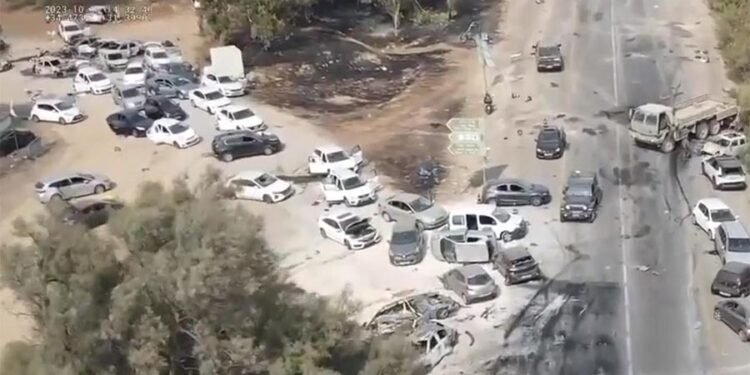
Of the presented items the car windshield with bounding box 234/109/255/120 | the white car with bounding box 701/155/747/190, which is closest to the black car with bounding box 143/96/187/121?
the car windshield with bounding box 234/109/255/120

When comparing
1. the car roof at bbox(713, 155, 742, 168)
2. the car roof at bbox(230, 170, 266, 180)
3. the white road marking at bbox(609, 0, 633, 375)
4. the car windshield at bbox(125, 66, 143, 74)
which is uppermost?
the car windshield at bbox(125, 66, 143, 74)

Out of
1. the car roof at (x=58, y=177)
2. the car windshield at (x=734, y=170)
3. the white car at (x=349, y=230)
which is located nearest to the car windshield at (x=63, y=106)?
the car roof at (x=58, y=177)

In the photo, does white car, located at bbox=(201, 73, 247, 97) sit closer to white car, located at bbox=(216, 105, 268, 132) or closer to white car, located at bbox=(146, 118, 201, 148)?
white car, located at bbox=(216, 105, 268, 132)

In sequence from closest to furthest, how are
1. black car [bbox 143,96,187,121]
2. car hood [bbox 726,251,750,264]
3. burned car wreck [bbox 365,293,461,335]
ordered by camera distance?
burned car wreck [bbox 365,293,461,335] < car hood [bbox 726,251,750,264] < black car [bbox 143,96,187,121]

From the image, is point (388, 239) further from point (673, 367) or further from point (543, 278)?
point (673, 367)

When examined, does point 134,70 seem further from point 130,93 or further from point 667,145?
point 667,145

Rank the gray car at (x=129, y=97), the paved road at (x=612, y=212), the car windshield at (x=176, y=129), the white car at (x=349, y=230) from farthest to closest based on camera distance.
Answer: the gray car at (x=129, y=97) → the car windshield at (x=176, y=129) → the white car at (x=349, y=230) → the paved road at (x=612, y=212)

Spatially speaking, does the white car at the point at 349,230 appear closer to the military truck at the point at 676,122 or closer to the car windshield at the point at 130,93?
the military truck at the point at 676,122
